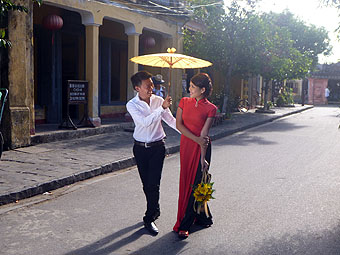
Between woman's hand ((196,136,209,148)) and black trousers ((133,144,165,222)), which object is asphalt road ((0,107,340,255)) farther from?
woman's hand ((196,136,209,148))

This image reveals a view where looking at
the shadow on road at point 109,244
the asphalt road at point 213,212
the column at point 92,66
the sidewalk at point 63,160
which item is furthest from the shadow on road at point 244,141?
the shadow on road at point 109,244

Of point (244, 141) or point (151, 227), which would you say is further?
point (244, 141)

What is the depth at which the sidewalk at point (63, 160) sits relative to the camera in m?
6.21

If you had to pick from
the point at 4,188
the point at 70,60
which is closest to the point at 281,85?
the point at 70,60

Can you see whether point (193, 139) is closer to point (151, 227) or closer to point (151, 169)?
point (151, 169)

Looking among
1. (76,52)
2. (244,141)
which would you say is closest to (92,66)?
(76,52)

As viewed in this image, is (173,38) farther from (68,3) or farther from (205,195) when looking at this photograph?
(205,195)

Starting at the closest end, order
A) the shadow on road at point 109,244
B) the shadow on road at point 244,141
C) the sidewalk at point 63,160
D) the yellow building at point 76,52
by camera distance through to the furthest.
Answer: the shadow on road at point 109,244 < the sidewalk at point 63,160 < the yellow building at point 76,52 < the shadow on road at point 244,141

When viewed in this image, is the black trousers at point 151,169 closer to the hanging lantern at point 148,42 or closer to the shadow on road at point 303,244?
the shadow on road at point 303,244

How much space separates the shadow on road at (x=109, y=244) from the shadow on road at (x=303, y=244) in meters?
1.23

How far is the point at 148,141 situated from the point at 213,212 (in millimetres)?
1448

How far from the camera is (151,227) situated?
4535 mm

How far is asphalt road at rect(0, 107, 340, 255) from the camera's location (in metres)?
4.13

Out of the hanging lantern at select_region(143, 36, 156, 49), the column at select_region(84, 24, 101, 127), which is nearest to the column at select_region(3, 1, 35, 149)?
the column at select_region(84, 24, 101, 127)
